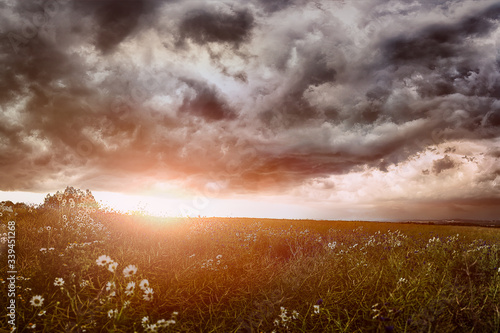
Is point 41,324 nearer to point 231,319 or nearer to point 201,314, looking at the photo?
point 201,314

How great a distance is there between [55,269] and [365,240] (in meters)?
9.29

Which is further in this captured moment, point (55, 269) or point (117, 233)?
point (117, 233)

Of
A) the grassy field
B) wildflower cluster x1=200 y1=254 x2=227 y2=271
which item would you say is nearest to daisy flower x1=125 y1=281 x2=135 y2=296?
the grassy field

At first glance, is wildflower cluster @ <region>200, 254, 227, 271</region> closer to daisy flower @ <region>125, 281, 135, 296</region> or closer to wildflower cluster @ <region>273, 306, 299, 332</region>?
daisy flower @ <region>125, 281, 135, 296</region>

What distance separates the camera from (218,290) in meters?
5.03

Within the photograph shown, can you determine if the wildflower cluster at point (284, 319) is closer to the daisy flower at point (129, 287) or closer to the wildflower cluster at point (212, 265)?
the daisy flower at point (129, 287)

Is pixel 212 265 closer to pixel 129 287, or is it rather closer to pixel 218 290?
pixel 218 290

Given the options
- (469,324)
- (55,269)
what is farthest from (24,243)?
(469,324)

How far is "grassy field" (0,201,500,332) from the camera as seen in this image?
369 cm

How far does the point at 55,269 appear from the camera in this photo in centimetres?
520

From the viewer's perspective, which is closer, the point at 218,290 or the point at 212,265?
the point at 218,290

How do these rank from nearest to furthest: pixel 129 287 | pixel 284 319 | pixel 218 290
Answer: pixel 284 319 → pixel 129 287 → pixel 218 290

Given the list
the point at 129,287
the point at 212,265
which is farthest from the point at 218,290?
the point at 129,287

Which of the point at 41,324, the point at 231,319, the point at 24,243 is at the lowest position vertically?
the point at 231,319
